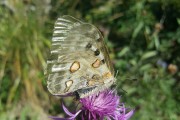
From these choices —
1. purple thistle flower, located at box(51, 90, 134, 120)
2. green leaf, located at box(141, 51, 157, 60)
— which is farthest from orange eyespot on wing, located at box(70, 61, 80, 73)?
green leaf, located at box(141, 51, 157, 60)

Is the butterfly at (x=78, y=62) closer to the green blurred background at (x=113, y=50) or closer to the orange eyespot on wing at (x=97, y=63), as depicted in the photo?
the orange eyespot on wing at (x=97, y=63)

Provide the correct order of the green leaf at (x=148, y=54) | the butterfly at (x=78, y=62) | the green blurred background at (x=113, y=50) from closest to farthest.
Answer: the butterfly at (x=78, y=62)
the green blurred background at (x=113, y=50)
the green leaf at (x=148, y=54)

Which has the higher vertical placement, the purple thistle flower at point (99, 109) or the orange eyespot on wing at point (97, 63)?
the orange eyespot on wing at point (97, 63)

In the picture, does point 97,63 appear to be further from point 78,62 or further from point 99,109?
point 99,109

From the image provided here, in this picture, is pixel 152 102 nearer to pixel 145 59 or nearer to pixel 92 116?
pixel 145 59

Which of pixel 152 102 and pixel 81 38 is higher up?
pixel 81 38

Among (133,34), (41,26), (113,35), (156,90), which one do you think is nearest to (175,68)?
(156,90)

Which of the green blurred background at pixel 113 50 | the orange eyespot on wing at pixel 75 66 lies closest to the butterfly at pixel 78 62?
the orange eyespot on wing at pixel 75 66
